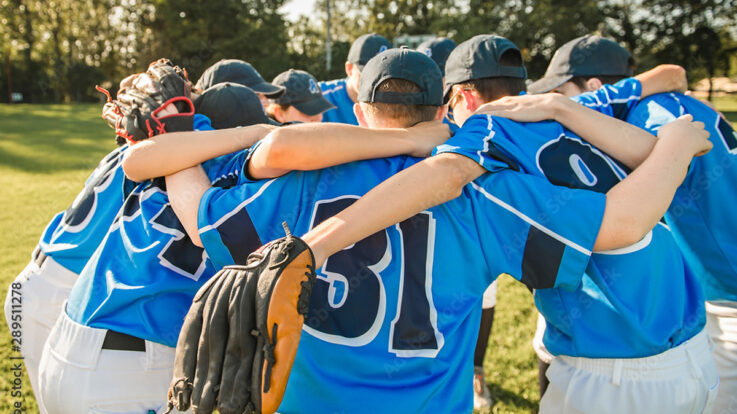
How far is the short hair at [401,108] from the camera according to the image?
2.03 m

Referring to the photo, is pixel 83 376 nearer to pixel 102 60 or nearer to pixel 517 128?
pixel 517 128

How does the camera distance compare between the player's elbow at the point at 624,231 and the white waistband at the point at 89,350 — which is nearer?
the player's elbow at the point at 624,231

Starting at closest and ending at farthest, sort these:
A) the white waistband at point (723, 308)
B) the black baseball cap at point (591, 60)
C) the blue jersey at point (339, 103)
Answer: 1. the white waistband at point (723, 308)
2. the black baseball cap at point (591, 60)
3. the blue jersey at point (339, 103)

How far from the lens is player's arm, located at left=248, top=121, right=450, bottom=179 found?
1697 millimetres

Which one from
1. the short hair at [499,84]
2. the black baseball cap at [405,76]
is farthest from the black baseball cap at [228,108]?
the short hair at [499,84]

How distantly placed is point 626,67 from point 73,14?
4751 cm

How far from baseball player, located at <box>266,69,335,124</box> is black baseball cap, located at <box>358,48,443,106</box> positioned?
2165 mm

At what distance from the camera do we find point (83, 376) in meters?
1.97

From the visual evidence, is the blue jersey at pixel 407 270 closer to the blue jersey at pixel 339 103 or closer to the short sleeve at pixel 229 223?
the short sleeve at pixel 229 223

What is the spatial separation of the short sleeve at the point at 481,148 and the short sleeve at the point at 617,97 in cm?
90

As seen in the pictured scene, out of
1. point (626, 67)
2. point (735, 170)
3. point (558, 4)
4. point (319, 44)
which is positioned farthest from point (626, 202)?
point (319, 44)

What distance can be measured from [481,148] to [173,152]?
1121 millimetres

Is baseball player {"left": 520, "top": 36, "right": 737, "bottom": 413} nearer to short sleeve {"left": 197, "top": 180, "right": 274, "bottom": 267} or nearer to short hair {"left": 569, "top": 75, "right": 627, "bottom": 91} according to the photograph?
short hair {"left": 569, "top": 75, "right": 627, "bottom": 91}

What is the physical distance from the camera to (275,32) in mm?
35812
